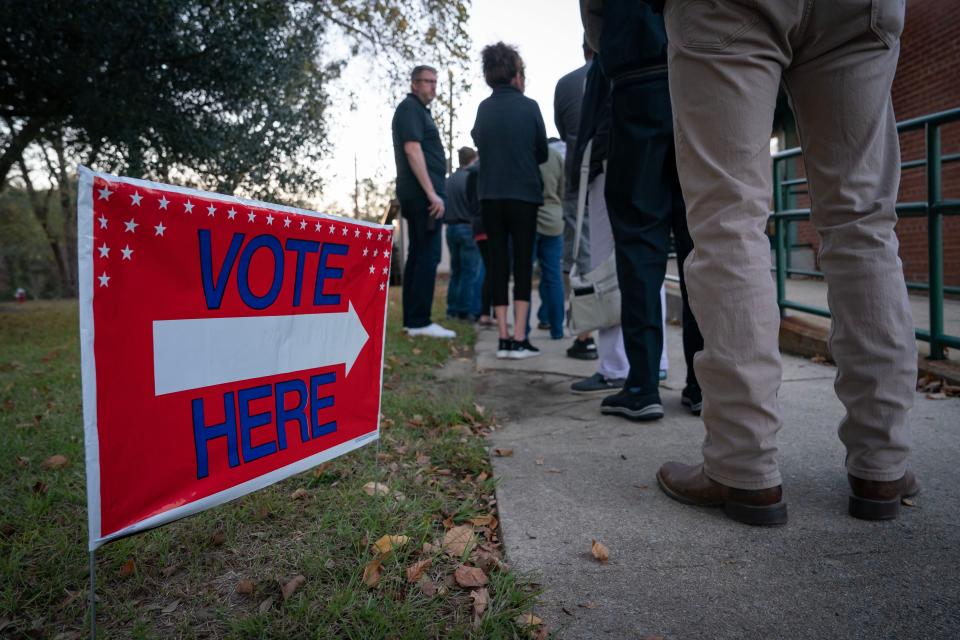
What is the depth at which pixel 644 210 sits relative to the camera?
8.22 feet

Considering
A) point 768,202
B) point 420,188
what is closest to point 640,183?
point 768,202

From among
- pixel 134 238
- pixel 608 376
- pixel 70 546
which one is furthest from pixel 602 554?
pixel 608 376

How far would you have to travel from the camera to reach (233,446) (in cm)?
153

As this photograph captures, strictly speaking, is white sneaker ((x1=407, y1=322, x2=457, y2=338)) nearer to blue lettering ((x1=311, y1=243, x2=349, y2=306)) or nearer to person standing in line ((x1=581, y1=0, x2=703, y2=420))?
person standing in line ((x1=581, y1=0, x2=703, y2=420))

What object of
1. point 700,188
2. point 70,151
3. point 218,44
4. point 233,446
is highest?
point 218,44

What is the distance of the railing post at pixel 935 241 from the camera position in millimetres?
3166

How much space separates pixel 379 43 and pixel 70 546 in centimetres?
967

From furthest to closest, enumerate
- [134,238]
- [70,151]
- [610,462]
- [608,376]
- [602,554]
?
[70,151], [608,376], [610,462], [602,554], [134,238]

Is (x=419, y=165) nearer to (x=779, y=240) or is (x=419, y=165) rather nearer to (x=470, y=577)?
(x=779, y=240)

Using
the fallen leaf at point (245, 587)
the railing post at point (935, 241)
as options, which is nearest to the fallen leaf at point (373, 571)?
the fallen leaf at point (245, 587)

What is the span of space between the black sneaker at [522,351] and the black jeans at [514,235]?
33 cm

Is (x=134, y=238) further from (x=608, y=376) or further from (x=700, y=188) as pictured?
(x=608, y=376)

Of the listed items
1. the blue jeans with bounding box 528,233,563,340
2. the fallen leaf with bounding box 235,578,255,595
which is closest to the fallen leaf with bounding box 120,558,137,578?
the fallen leaf with bounding box 235,578,255,595

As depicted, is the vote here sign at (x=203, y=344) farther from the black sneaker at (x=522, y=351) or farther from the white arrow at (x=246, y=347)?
the black sneaker at (x=522, y=351)
